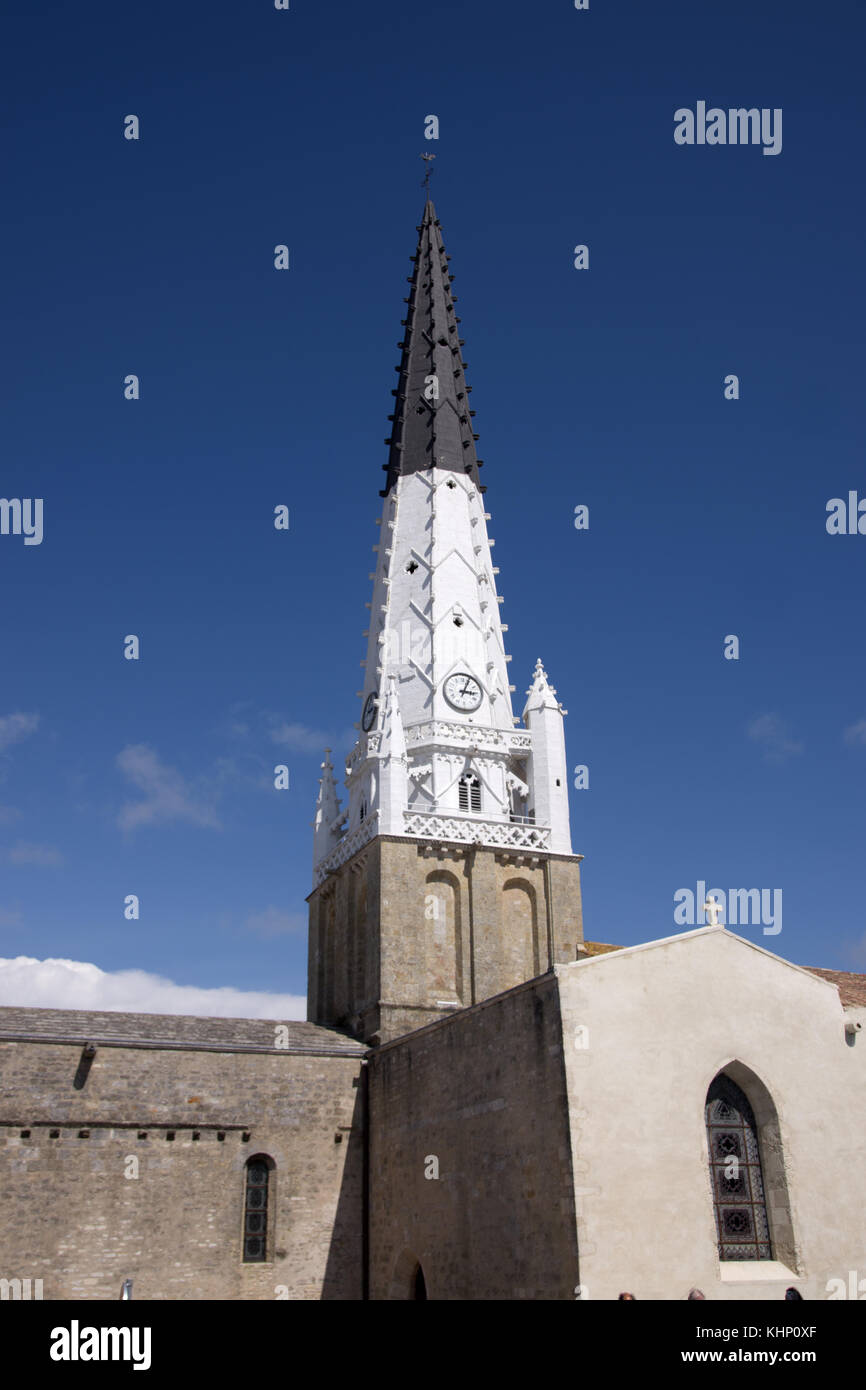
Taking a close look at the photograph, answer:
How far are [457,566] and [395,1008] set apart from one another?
13.1 m

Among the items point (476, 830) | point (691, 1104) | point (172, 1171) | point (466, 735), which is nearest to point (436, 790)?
point (476, 830)

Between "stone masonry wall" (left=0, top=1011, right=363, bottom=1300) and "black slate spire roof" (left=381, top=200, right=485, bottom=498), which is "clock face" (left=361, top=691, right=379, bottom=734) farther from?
"stone masonry wall" (left=0, top=1011, right=363, bottom=1300)

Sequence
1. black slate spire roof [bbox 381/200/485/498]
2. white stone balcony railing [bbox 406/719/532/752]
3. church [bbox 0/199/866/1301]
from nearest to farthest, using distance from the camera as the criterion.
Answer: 1. church [bbox 0/199/866/1301]
2. white stone balcony railing [bbox 406/719/532/752]
3. black slate spire roof [bbox 381/200/485/498]

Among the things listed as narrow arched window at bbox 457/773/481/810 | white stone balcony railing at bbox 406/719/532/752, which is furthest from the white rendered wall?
white stone balcony railing at bbox 406/719/532/752

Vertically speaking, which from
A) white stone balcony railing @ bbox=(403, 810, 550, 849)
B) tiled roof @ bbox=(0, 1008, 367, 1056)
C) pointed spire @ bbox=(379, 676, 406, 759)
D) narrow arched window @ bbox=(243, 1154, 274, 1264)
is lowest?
narrow arched window @ bbox=(243, 1154, 274, 1264)

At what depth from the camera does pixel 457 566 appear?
3350 cm

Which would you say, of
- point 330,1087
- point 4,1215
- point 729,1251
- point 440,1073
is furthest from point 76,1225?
point 729,1251

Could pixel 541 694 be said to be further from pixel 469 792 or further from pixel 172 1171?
pixel 172 1171

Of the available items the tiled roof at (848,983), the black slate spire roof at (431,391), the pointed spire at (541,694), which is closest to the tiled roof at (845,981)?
the tiled roof at (848,983)

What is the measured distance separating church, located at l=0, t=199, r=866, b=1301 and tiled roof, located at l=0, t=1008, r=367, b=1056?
0.09m

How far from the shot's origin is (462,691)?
31.5 m

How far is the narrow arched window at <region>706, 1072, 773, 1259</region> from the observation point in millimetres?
18219

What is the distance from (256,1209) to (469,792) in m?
11.4

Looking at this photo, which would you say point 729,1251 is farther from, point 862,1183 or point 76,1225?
point 76,1225
